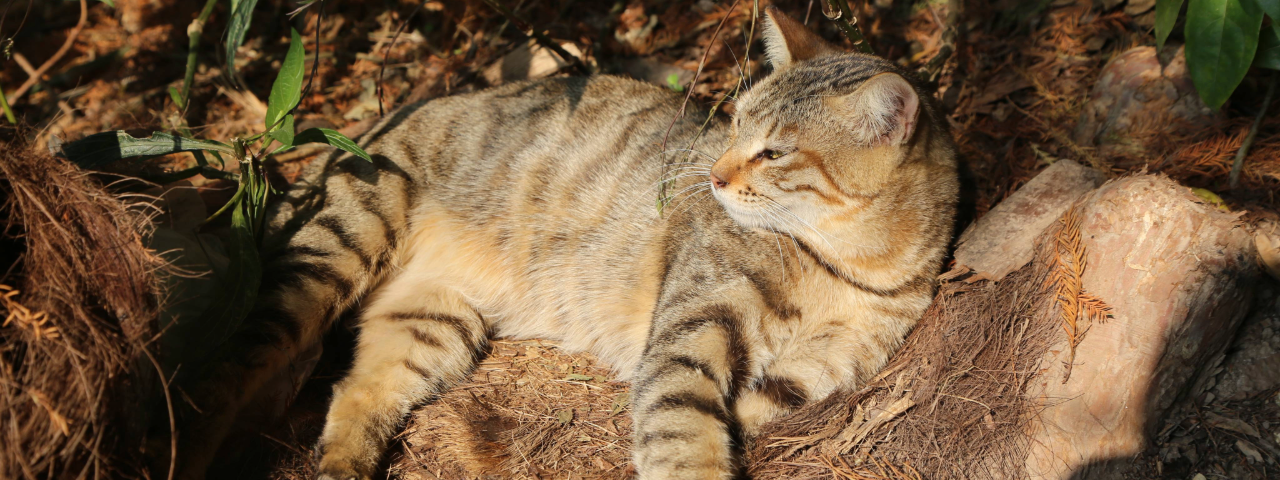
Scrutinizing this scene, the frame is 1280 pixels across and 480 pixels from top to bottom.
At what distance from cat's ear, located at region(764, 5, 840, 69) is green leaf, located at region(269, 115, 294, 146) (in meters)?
1.99

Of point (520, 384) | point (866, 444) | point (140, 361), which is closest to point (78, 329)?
point (140, 361)

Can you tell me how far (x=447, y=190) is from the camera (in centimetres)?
370

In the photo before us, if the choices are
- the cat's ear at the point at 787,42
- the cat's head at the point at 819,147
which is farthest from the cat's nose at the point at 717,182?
the cat's ear at the point at 787,42

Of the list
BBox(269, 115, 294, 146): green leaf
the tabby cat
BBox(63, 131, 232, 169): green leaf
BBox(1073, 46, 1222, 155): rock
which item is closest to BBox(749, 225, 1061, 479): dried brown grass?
the tabby cat

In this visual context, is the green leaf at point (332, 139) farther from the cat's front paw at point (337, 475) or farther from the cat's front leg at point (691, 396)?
the cat's front leg at point (691, 396)

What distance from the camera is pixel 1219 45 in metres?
2.79

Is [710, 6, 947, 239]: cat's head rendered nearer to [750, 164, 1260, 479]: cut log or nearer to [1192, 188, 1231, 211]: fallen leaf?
[750, 164, 1260, 479]: cut log

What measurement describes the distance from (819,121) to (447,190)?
191 cm

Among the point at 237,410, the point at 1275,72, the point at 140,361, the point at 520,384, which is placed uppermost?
the point at 1275,72

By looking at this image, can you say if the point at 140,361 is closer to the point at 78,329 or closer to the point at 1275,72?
the point at 78,329

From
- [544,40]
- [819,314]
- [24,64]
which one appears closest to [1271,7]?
[819,314]

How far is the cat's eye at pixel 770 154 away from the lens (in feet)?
9.07

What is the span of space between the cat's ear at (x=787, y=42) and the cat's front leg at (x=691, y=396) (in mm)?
1134

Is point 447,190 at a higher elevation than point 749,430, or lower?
higher
